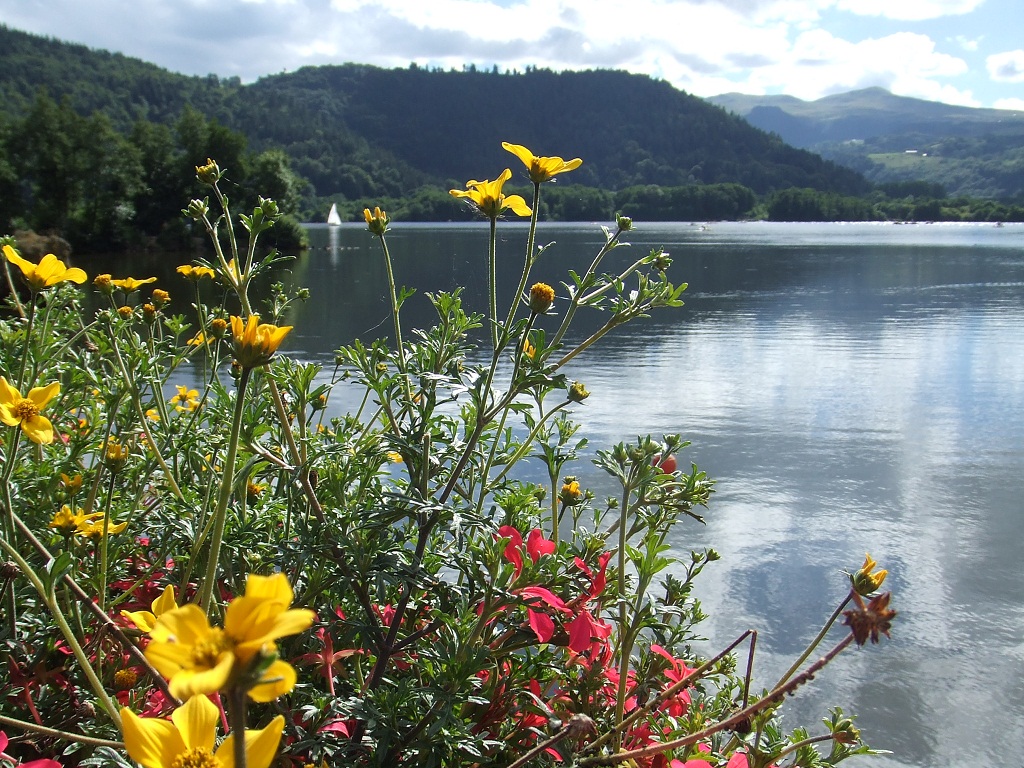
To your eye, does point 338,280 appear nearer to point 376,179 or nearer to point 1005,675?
point 1005,675

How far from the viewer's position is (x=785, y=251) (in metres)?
30.8

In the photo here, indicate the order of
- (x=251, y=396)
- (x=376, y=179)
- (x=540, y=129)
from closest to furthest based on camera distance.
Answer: (x=251, y=396) < (x=376, y=179) < (x=540, y=129)

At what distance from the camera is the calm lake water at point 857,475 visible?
278 centimetres

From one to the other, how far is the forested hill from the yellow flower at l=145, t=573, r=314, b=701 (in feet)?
318

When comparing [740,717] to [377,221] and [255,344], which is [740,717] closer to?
[255,344]

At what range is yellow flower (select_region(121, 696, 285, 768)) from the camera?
0.63m

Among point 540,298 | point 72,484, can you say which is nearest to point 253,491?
point 72,484

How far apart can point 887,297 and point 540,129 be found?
492 ft

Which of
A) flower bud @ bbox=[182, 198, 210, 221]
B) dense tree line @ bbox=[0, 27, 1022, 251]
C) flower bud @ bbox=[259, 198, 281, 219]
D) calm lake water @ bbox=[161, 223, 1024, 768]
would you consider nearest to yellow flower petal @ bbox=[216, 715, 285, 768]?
flower bud @ bbox=[259, 198, 281, 219]

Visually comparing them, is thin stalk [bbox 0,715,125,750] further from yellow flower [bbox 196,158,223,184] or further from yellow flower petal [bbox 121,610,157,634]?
yellow flower [bbox 196,158,223,184]

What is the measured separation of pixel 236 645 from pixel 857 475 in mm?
4999

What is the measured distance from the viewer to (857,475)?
489cm

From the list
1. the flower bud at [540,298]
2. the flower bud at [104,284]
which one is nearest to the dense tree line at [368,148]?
the flower bud at [104,284]

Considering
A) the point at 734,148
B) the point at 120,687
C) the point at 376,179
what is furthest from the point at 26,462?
the point at 734,148
